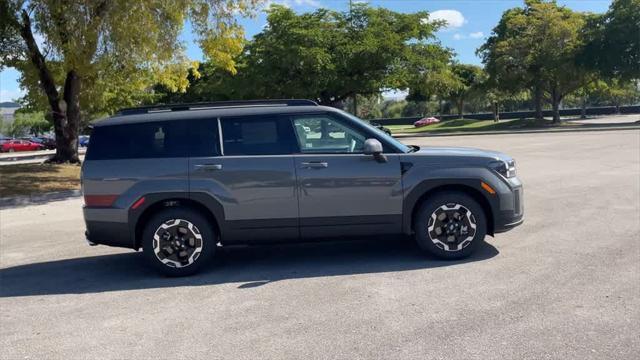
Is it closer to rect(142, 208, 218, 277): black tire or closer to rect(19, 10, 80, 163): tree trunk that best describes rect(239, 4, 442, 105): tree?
rect(19, 10, 80, 163): tree trunk

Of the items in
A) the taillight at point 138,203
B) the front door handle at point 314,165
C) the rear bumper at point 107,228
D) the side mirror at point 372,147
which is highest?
the side mirror at point 372,147

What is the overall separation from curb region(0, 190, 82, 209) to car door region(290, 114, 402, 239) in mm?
9374

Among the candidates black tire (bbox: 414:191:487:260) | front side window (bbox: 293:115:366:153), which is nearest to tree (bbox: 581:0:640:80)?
black tire (bbox: 414:191:487:260)

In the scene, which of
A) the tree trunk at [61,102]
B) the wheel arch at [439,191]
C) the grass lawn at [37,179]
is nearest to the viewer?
the wheel arch at [439,191]

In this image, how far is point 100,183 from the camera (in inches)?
249

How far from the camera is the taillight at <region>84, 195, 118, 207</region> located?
20.8ft

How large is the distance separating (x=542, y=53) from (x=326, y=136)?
4383cm

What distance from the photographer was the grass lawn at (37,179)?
585 inches

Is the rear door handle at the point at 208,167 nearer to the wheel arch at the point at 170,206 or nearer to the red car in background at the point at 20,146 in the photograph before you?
→ the wheel arch at the point at 170,206

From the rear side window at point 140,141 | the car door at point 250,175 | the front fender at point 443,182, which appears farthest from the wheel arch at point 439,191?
the rear side window at point 140,141

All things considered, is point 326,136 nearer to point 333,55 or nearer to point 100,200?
point 100,200

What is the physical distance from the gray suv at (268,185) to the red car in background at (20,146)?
51.4 metres

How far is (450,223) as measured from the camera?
648cm

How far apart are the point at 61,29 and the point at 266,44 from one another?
2528cm
